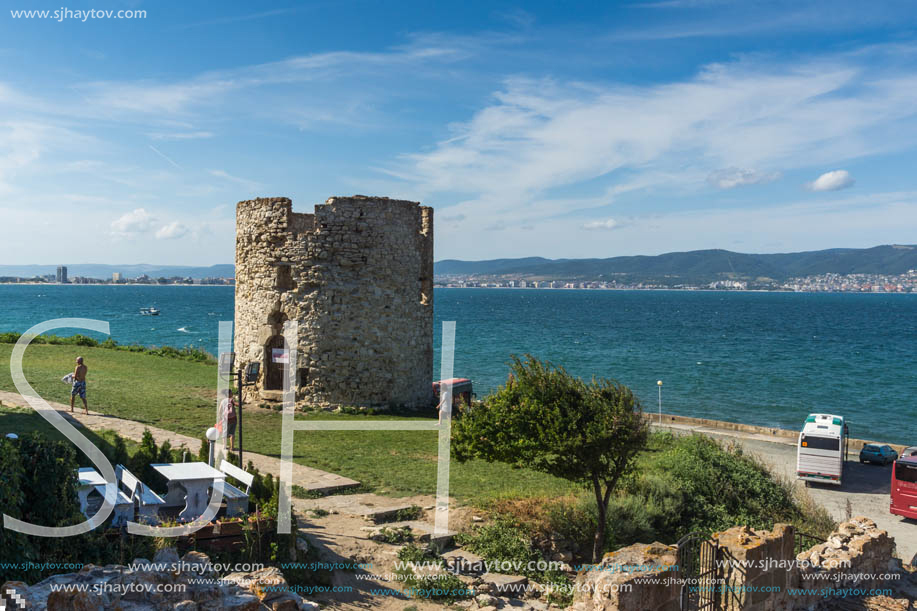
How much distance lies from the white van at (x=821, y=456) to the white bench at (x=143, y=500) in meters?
19.7

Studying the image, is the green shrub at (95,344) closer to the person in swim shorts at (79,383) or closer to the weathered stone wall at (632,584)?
the person in swim shorts at (79,383)

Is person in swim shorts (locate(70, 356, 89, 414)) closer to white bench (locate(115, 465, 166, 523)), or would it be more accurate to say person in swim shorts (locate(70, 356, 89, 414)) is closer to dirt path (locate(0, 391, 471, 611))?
dirt path (locate(0, 391, 471, 611))

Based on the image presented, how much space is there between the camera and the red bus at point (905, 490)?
17.9 m

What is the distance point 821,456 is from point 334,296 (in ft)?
52.3

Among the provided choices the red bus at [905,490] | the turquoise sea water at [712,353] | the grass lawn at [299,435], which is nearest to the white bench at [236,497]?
the grass lawn at [299,435]

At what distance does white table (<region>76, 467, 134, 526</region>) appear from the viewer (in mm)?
7961

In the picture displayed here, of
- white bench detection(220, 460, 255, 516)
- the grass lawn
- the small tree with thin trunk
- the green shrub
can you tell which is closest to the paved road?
the small tree with thin trunk

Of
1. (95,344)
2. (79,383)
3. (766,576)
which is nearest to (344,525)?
(766,576)

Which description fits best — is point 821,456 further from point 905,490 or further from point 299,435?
point 299,435

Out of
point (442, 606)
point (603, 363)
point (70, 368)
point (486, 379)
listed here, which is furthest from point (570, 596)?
point (603, 363)

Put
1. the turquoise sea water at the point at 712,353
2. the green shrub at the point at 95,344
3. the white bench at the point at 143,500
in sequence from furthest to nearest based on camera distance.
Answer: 1. the turquoise sea water at the point at 712,353
2. the green shrub at the point at 95,344
3. the white bench at the point at 143,500

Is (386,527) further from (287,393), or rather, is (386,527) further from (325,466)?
(287,393)

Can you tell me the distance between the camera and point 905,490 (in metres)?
18.0

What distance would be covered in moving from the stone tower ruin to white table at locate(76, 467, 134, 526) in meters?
12.5
